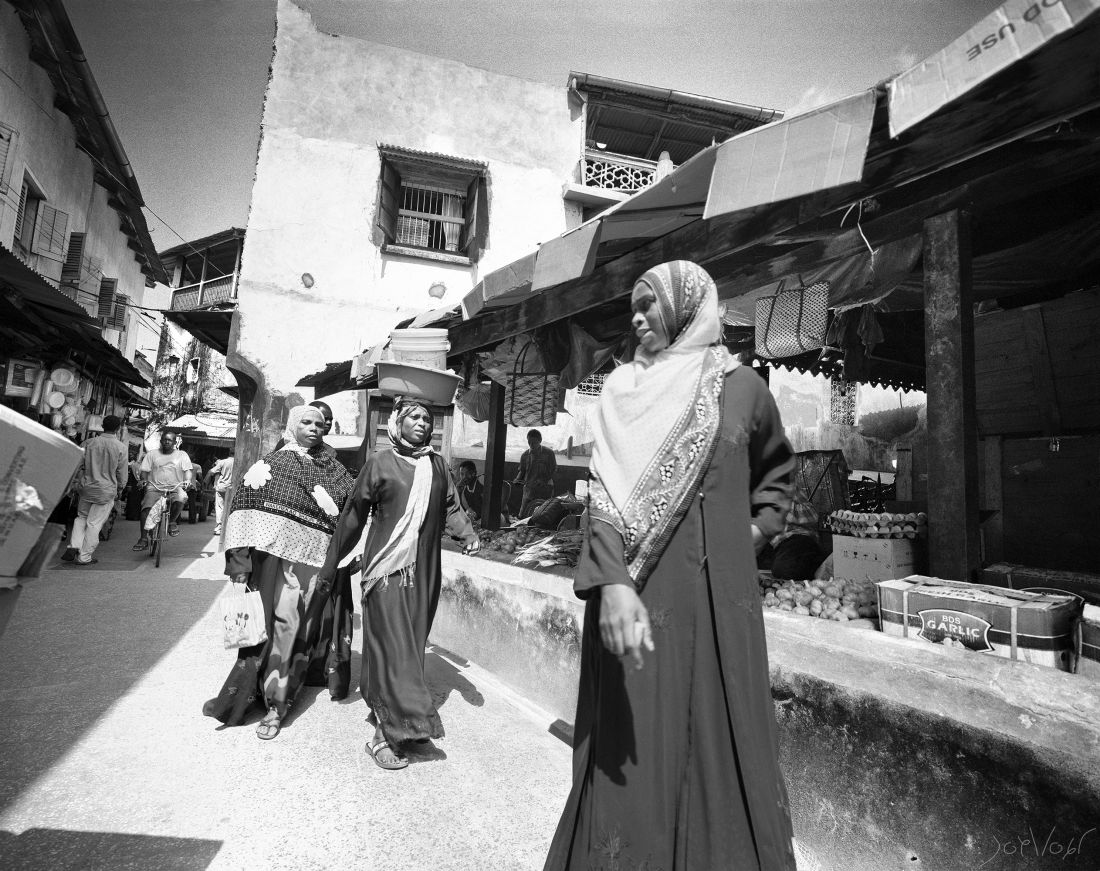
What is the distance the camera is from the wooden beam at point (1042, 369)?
509 centimetres

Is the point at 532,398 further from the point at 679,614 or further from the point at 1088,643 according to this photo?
the point at 679,614

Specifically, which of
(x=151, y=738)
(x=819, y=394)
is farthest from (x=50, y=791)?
(x=819, y=394)

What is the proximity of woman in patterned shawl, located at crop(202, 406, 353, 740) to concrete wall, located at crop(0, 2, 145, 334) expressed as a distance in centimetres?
995

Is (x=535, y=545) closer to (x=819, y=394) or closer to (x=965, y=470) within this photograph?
(x=965, y=470)

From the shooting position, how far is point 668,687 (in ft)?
4.95

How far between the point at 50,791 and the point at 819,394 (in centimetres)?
1903

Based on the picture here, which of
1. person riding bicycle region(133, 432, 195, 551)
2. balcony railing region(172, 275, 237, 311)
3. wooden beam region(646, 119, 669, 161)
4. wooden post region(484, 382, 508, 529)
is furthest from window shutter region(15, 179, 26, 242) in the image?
wooden beam region(646, 119, 669, 161)

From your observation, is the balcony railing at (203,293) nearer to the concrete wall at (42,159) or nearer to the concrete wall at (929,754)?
the concrete wall at (42,159)

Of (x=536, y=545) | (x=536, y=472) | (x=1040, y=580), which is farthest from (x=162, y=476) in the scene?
(x=1040, y=580)

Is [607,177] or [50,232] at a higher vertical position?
[607,177]

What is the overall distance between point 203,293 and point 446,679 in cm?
1958

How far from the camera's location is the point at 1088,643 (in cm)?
216

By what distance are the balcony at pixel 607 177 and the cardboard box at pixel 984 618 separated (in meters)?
10.8

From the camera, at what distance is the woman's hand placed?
4.70 feet
